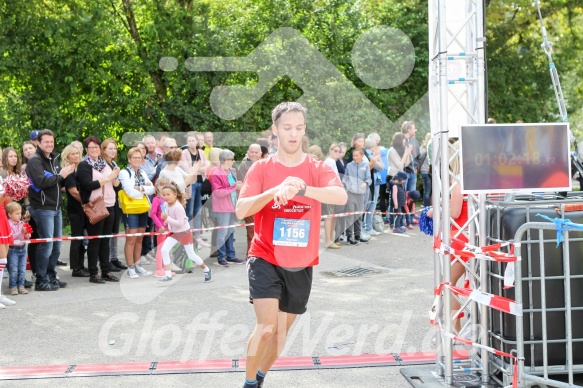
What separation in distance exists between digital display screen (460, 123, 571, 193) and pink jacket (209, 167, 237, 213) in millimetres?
6859

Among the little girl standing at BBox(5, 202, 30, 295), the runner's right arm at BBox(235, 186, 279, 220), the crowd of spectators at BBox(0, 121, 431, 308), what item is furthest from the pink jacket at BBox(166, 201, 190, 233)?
the runner's right arm at BBox(235, 186, 279, 220)

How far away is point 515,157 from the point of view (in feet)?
17.7

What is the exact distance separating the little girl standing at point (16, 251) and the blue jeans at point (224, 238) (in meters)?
2.97

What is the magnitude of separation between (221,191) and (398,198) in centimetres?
423

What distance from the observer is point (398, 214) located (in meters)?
14.8

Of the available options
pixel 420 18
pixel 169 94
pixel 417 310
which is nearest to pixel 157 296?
pixel 417 310

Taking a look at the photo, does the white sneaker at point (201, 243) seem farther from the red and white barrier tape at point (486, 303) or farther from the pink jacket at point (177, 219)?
the red and white barrier tape at point (486, 303)

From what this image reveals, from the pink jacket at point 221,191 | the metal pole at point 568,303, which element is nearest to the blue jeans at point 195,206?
the pink jacket at point 221,191

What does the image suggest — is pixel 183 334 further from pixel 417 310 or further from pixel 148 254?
pixel 148 254

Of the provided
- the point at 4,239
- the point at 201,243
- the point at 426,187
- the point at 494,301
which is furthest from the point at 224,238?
the point at 494,301

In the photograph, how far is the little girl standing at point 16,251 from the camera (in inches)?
378

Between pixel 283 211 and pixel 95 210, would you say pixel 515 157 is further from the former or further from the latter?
pixel 95 210

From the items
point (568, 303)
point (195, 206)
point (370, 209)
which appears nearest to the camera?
point (568, 303)

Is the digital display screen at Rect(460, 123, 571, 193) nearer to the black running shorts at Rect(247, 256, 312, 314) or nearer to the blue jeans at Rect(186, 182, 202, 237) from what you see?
the black running shorts at Rect(247, 256, 312, 314)
